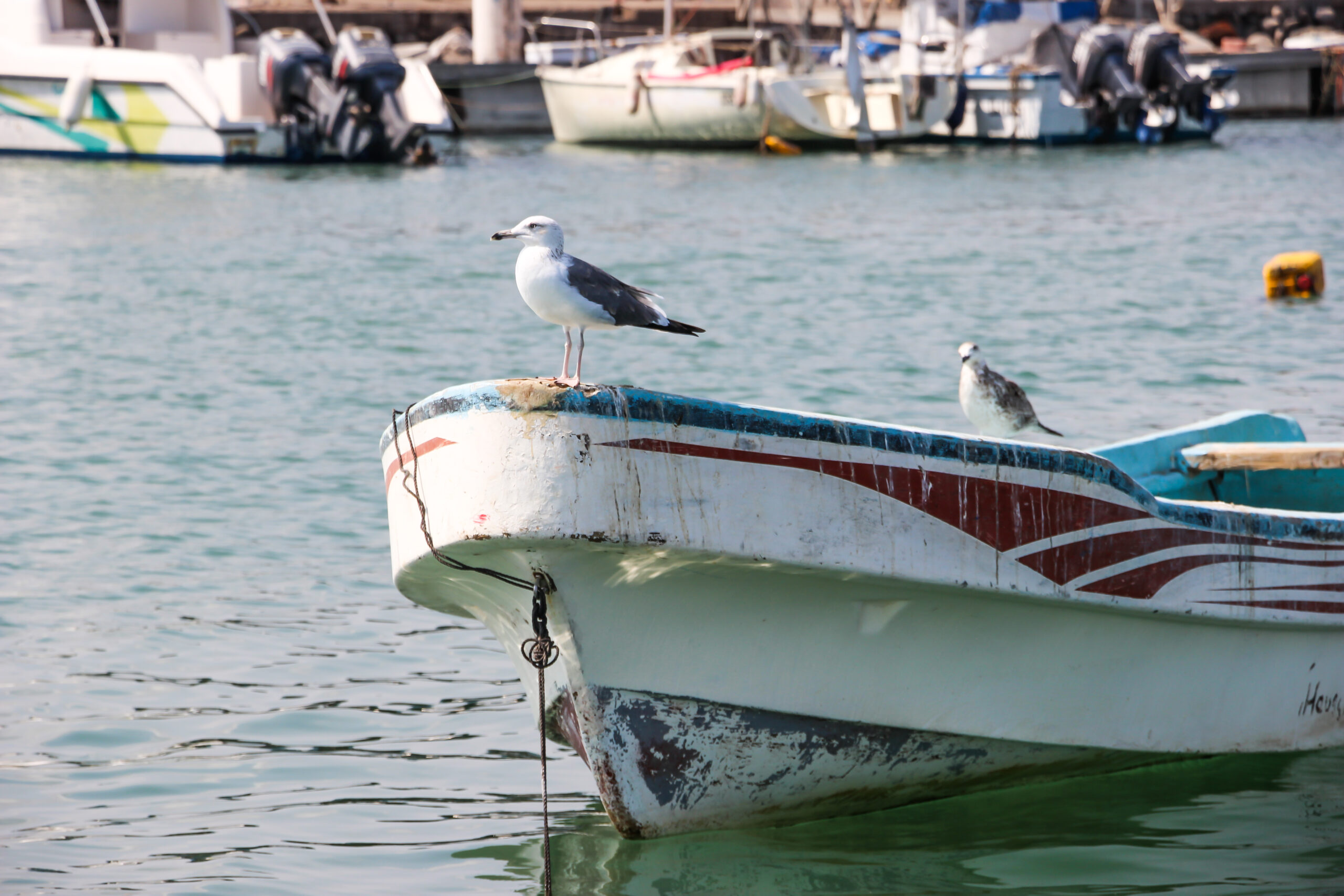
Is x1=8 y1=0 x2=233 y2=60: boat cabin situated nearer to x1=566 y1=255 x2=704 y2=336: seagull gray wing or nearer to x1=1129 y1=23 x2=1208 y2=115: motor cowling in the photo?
x1=1129 y1=23 x2=1208 y2=115: motor cowling

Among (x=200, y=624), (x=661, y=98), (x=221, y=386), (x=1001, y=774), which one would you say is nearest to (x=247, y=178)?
(x=661, y=98)

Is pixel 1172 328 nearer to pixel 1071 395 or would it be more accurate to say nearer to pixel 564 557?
pixel 1071 395

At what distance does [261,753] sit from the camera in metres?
5.46

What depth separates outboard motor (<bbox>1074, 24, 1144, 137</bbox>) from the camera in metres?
35.7

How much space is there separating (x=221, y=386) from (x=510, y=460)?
8.53 m

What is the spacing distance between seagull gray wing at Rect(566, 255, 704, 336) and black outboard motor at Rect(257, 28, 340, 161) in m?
27.4

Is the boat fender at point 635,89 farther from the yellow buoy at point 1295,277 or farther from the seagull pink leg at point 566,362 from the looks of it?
the seagull pink leg at point 566,362

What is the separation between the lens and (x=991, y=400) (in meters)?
6.66

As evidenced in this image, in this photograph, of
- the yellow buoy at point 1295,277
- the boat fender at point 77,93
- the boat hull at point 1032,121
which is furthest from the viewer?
the boat hull at point 1032,121

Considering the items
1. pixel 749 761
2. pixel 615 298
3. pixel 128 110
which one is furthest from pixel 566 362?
pixel 128 110

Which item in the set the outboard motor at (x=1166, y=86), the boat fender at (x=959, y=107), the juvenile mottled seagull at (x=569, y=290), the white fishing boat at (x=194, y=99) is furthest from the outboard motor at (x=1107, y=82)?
the juvenile mottled seagull at (x=569, y=290)

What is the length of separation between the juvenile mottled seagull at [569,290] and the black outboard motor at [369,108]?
27209 mm

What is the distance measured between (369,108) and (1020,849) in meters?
Answer: 27.6

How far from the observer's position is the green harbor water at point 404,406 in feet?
15.6
